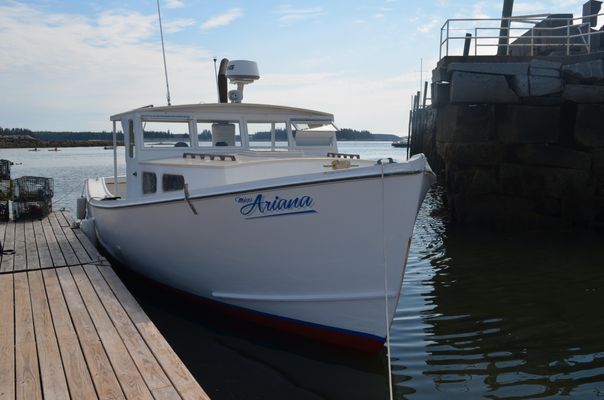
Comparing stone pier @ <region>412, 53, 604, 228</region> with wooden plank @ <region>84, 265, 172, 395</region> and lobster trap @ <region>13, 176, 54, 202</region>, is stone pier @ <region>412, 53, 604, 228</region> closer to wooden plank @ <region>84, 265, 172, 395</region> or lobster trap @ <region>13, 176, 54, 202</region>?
wooden plank @ <region>84, 265, 172, 395</region>

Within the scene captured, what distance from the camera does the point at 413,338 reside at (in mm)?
6664

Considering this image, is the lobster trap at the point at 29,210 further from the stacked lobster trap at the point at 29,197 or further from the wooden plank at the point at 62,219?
the wooden plank at the point at 62,219

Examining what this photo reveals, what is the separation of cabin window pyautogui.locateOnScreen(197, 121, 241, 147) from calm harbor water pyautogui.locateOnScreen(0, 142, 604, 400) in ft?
8.39

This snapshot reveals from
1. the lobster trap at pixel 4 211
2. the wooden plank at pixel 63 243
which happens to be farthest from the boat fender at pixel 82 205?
the lobster trap at pixel 4 211

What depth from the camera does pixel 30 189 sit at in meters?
11.5

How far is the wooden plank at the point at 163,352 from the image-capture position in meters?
3.78

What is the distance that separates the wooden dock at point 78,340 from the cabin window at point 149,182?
4.21 ft

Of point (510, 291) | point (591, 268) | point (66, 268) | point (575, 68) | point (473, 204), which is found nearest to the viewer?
point (66, 268)

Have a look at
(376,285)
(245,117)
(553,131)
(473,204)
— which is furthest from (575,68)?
(376,285)

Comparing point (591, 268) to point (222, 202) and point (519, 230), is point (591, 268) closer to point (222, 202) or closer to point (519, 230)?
point (519, 230)

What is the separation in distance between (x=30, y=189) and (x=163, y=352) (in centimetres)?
879

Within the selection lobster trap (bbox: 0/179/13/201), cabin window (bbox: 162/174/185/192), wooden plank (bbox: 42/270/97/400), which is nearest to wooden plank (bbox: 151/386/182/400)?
wooden plank (bbox: 42/270/97/400)

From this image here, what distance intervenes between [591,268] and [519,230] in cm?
306

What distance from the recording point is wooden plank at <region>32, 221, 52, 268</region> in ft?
24.9
